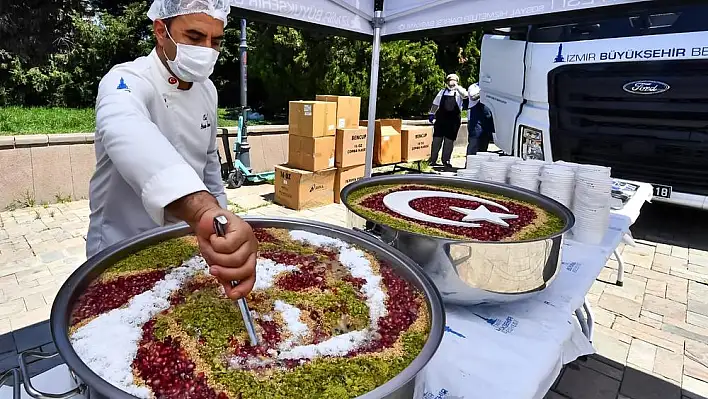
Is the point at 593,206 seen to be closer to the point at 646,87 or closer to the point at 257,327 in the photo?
the point at 257,327

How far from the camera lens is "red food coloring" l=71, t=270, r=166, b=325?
99 centimetres

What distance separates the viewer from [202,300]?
3.56 ft

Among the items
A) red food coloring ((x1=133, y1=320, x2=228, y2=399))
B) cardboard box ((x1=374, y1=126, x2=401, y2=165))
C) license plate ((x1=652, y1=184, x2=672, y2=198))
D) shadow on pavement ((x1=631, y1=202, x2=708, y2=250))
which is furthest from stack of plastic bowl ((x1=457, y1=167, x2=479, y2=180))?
cardboard box ((x1=374, y1=126, x2=401, y2=165))

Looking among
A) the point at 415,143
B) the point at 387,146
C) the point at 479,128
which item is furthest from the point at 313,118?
the point at 479,128

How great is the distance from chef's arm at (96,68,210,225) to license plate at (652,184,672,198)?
479 cm

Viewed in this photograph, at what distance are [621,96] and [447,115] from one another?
14.3ft

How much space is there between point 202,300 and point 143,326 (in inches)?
5.9

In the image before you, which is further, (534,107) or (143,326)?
(534,107)

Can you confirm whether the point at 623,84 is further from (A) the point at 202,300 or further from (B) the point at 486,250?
(A) the point at 202,300

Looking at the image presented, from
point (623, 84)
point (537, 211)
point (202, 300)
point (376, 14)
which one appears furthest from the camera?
point (623, 84)

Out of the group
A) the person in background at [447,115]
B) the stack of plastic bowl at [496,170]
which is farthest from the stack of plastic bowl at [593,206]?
the person in background at [447,115]

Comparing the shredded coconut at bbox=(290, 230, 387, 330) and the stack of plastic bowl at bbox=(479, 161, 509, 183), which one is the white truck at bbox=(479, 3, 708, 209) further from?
the shredded coconut at bbox=(290, 230, 387, 330)

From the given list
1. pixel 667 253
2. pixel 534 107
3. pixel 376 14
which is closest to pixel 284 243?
pixel 376 14

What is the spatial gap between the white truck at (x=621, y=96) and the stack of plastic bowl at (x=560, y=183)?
6.92 feet
